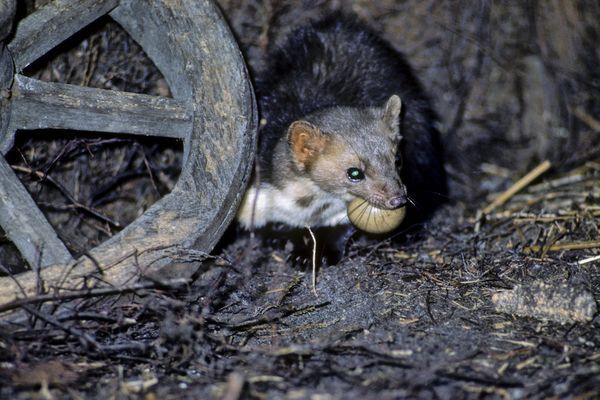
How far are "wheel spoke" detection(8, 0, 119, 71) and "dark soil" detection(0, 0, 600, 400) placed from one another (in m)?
0.38

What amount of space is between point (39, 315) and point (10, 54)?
49.8 inches

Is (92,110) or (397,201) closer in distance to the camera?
(92,110)

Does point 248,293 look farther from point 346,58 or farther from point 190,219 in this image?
point 346,58

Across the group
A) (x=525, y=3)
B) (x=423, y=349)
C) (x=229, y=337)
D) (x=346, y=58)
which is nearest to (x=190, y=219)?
(x=229, y=337)

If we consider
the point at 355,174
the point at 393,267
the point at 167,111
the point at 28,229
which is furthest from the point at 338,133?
the point at 28,229

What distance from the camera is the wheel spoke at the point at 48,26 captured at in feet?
11.3

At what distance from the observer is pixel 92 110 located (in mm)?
3502

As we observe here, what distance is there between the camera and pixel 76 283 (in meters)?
3.10

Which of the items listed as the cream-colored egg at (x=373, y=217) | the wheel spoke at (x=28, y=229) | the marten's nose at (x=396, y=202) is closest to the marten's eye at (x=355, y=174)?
the cream-colored egg at (x=373, y=217)

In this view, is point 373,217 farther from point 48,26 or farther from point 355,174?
point 48,26

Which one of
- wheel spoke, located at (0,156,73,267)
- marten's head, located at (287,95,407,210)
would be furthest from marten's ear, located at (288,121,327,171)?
wheel spoke, located at (0,156,73,267)

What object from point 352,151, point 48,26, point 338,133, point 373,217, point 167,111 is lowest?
point 373,217

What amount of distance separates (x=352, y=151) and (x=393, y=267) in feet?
2.31

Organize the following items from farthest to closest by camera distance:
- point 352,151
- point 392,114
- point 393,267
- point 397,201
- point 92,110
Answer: point 392,114
point 352,151
point 393,267
point 397,201
point 92,110
